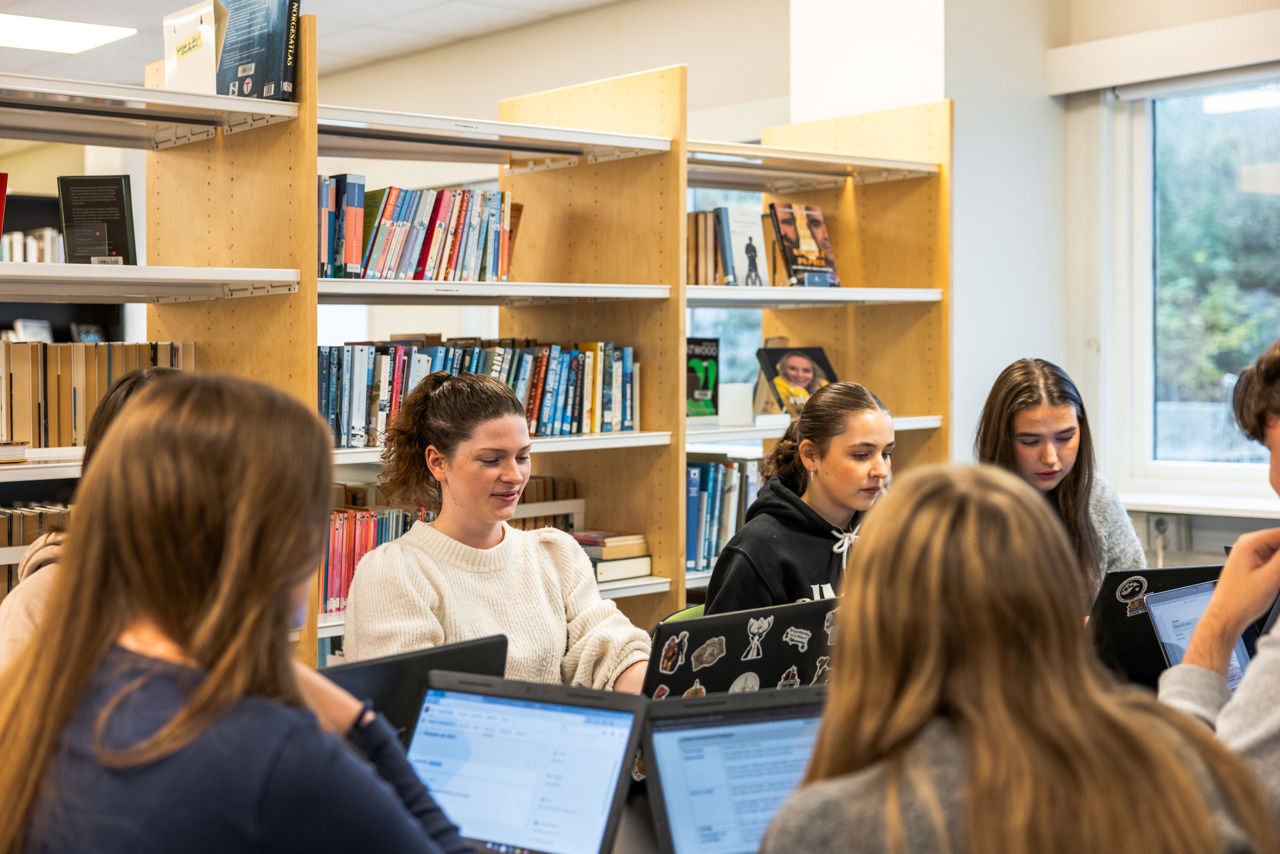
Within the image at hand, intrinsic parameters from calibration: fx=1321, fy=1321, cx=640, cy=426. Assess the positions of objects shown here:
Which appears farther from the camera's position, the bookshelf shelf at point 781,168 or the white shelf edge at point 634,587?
the bookshelf shelf at point 781,168

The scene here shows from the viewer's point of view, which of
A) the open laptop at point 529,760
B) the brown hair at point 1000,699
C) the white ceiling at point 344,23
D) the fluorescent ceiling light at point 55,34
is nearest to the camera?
the brown hair at point 1000,699

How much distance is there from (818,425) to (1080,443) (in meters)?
0.60

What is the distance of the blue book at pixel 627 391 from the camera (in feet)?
11.4

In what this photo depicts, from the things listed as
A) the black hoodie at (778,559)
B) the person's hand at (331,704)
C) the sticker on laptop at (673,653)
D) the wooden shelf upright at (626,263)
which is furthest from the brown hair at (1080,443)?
the person's hand at (331,704)

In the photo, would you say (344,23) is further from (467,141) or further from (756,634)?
(756,634)

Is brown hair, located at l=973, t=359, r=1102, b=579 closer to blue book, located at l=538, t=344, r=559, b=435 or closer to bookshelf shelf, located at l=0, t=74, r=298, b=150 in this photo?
blue book, located at l=538, t=344, r=559, b=435

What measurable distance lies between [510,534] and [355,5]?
3917 millimetres

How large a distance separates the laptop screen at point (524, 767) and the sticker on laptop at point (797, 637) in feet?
1.37

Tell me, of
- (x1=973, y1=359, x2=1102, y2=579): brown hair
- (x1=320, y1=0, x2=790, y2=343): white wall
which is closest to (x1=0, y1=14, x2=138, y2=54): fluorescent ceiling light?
(x1=320, y1=0, x2=790, y2=343): white wall

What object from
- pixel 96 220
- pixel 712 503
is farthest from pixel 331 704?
pixel 712 503

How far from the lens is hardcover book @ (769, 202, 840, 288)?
12.9 ft

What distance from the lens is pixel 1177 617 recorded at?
206 cm

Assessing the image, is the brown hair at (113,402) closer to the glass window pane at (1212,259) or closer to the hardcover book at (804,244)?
the hardcover book at (804,244)

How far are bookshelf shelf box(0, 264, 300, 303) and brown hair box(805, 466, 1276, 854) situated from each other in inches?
76.9
